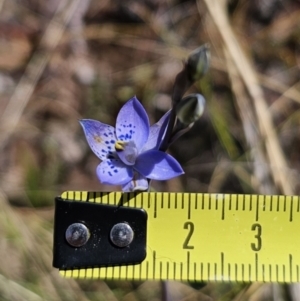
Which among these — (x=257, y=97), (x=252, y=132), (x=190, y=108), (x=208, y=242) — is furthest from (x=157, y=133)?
(x=257, y=97)

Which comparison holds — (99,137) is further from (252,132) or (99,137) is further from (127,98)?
(252,132)

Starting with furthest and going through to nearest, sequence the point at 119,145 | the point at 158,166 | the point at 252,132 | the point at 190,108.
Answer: the point at 252,132 → the point at 119,145 → the point at 158,166 → the point at 190,108

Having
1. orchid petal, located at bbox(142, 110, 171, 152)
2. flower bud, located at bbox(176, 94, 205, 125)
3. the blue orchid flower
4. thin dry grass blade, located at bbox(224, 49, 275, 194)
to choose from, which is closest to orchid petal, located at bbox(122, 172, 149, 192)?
the blue orchid flower

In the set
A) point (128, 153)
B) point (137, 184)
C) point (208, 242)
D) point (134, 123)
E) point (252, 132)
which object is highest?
point (252, 132)

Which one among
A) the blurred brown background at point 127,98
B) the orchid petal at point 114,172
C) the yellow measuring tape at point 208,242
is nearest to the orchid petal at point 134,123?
the orchid petal at point 114,172

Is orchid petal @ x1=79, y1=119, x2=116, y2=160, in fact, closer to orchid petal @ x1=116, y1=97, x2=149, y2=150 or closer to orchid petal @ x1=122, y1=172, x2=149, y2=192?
orchid petal @ x1=116, y1=97, x2=149, y2=150

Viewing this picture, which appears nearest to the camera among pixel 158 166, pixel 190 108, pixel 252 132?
pixel 190 108

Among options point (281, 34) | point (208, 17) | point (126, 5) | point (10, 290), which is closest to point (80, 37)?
point (126, 5)

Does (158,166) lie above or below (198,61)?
below
